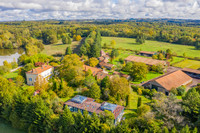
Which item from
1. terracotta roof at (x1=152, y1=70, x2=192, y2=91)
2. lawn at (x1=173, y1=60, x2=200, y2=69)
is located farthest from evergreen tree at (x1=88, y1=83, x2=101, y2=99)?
lawn at (x1=173, y1=60, x2=200, y2=69)

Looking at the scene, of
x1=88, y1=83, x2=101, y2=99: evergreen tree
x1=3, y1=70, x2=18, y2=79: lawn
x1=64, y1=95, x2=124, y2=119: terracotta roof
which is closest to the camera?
x1=64, y1=95, x2=124, y2=119: terracotta roof

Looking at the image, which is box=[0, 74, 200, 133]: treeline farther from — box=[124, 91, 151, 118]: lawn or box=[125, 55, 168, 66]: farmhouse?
box=[125, 55, 168, 66]: farmhouse

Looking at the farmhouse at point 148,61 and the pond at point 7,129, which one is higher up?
the farmhouse at point 148,61

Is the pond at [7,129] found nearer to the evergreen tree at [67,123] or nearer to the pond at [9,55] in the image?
the evergreen tree at [67,123]

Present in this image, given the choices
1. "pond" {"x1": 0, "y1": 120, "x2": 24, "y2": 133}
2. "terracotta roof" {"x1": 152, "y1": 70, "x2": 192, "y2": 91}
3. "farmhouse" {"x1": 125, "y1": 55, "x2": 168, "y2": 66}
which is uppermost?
"farmhouse" {"x1": 125, "y1": 55, "x2": 168, "y2": 66}

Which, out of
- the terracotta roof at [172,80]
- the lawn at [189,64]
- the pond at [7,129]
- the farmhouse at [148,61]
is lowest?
the pond at [7,129]

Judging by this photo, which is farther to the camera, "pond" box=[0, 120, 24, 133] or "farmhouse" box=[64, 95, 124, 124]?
"pond" box=[0, 120, 24, 133]

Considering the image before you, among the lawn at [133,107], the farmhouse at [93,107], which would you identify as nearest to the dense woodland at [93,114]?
the lawn at [133,107]

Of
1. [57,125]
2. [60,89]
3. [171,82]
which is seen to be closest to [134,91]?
[171,82]
